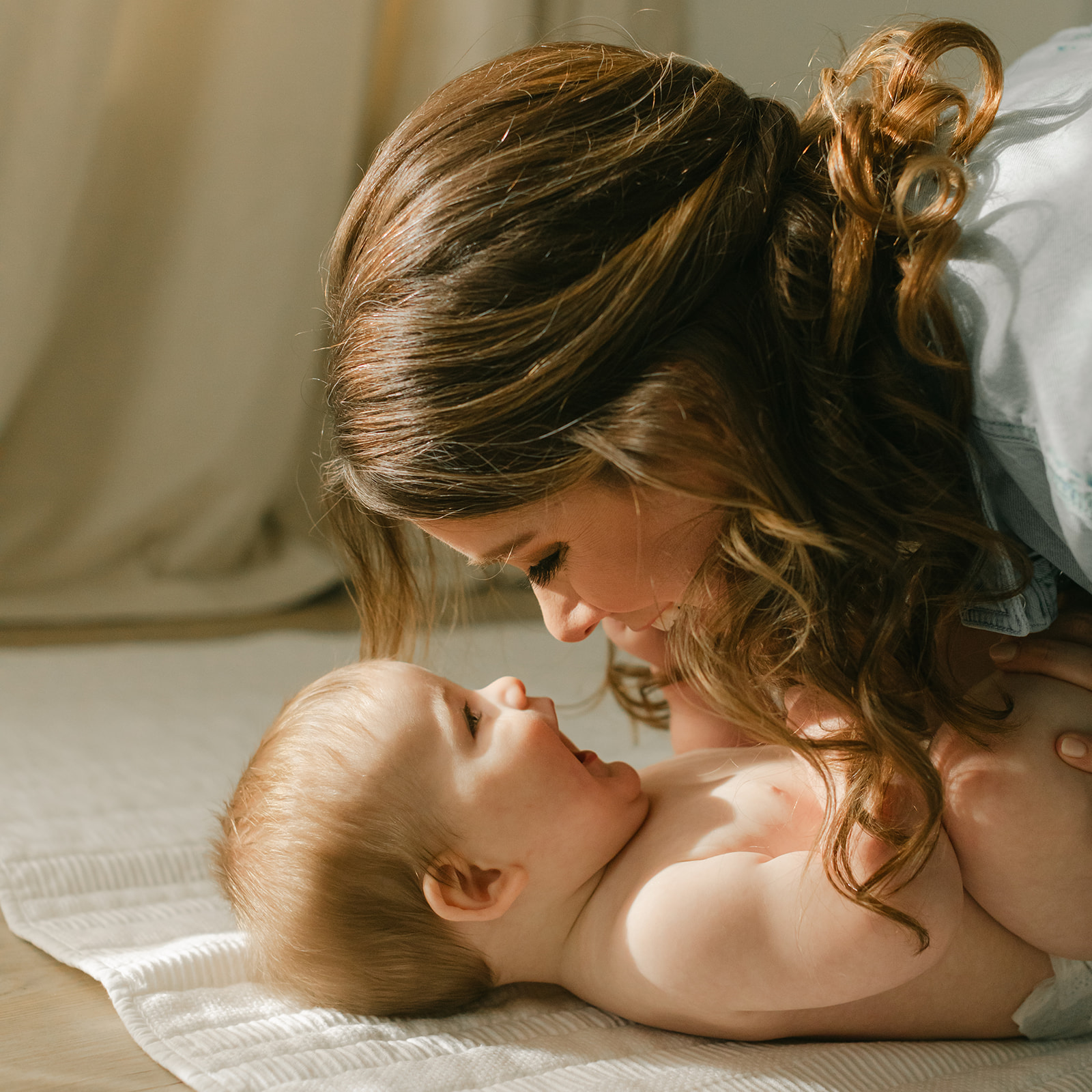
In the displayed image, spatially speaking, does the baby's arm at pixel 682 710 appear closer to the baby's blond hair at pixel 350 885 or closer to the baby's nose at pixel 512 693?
the baby's nose at pixel 512 693

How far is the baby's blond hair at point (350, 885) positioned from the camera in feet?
2.78

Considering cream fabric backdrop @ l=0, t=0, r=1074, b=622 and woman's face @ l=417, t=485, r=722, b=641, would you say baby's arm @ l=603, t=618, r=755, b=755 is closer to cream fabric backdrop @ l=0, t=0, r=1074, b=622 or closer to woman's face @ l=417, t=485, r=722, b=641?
woman's face @ l=417, t=485, r=722, b=641

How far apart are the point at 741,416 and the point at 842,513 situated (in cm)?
9

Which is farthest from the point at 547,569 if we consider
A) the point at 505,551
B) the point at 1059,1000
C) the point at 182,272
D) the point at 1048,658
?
the point at 182,272

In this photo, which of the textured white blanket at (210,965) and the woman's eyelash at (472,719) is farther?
the woman's eyelash at (472,719)

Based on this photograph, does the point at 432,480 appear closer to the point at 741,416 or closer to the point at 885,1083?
the point at 741,416

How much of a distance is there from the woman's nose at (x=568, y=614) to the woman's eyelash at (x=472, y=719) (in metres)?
0.09

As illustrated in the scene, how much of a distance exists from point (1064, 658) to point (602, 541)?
339 mm

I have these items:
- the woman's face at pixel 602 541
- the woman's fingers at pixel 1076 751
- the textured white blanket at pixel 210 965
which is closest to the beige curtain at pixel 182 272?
the textured white blanket at pixel 210 965

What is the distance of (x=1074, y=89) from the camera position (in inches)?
31.9

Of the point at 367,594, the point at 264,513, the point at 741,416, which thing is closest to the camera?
the point at 741,416

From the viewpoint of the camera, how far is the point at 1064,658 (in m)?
0.86

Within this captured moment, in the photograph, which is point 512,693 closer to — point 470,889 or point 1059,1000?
point 470,889

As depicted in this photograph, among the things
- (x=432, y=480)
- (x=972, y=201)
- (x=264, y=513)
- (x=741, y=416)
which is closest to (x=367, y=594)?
(x=432, y=480)
